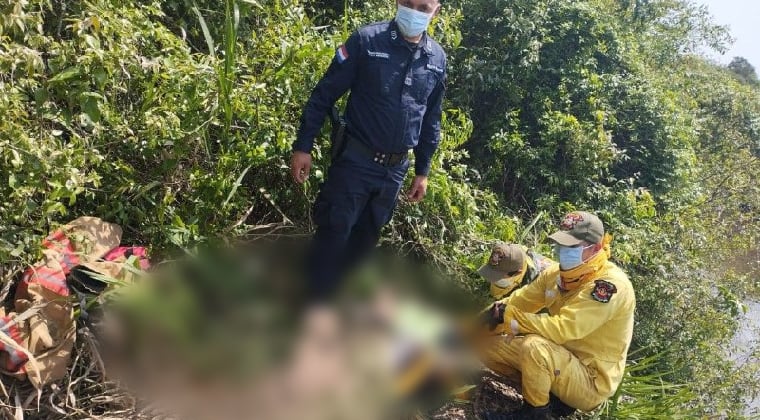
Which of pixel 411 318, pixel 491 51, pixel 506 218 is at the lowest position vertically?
pixel 506 218

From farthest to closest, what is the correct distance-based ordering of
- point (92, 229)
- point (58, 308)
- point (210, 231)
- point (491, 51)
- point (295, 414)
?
point (491, 51), point (210, 231), point (92, 229), point (58, 308), point (295, 414)

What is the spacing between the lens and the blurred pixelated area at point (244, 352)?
2111mm

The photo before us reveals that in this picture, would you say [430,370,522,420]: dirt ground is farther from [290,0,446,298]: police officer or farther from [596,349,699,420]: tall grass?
[290,0,446,298]: police officer

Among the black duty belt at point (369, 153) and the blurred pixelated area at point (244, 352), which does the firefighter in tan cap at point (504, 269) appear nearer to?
the blurred pixelated area at point (244, 352)

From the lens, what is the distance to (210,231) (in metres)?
2.84

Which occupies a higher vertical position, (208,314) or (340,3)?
(340,3)

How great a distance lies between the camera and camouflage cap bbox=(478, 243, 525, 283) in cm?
332

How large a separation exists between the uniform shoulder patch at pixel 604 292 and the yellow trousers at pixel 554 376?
325 mm

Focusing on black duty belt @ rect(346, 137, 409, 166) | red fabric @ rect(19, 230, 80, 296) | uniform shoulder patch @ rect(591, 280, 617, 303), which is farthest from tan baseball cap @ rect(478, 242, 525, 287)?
red fabric @ rect(19, 230, 80, 296)

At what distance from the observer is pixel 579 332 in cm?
271

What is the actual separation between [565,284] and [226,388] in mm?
1749

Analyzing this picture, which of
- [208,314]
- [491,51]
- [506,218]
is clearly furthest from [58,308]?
[491,51]

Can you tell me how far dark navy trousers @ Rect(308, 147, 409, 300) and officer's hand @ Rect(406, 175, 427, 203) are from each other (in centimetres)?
24

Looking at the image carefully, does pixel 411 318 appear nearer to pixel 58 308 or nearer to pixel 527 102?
pixel 58 308
